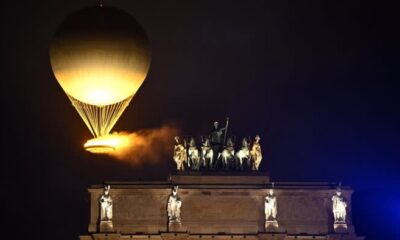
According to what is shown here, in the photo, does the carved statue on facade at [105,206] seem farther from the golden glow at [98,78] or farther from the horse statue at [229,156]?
the golden glow at [98,78]

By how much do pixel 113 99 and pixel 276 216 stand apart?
27.0 m

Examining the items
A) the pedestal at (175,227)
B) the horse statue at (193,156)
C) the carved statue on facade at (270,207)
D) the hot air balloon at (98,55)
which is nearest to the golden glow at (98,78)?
the hot air balloon at (98,55)

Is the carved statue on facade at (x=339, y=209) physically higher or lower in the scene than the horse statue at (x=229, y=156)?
lower

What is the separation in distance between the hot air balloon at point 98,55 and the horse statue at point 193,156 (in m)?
24.2

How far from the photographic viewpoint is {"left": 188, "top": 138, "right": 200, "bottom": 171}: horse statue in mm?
86562

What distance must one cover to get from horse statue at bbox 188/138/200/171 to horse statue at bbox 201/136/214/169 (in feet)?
0.94

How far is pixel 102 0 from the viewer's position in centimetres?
8731

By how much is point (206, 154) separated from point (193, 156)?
2.37 ft

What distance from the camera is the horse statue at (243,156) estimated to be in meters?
Answer: 86.8

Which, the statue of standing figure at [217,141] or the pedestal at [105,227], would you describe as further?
the statue of standing figure at [217,141]

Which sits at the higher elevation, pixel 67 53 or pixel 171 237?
pixel 67 53

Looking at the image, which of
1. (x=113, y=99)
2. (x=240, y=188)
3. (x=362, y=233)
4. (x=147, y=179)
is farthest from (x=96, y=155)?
(x=113, y=99)

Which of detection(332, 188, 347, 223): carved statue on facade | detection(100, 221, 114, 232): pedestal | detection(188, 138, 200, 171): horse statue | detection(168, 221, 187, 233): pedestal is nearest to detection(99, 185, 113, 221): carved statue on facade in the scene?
detection(100, 221, 114, 232): pedestal

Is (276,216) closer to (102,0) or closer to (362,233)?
(362,233)
